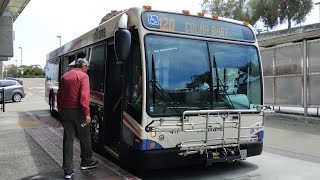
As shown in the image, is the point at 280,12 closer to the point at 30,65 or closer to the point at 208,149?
the point at 208,149

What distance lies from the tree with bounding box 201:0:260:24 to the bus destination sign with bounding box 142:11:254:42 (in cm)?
4973

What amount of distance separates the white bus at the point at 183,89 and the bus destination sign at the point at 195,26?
0.05ft

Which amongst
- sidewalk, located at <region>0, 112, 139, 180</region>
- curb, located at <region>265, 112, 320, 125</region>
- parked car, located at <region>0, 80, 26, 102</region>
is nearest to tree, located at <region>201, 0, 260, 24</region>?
parked car, located at <region>0, 80, 26, 102</region>

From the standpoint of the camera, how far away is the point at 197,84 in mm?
6199

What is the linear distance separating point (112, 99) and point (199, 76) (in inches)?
73.5

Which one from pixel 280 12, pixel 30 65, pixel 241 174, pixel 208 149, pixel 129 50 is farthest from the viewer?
pixel 30 65

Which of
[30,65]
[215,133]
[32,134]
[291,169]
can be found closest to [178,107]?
[215,133]

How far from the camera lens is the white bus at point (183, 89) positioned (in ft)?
19.1

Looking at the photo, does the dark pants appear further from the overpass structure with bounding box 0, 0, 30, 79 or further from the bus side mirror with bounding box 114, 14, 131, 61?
the overpass structure with bounding box 0, 0, 30, 79

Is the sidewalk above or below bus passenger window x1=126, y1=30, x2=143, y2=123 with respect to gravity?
below

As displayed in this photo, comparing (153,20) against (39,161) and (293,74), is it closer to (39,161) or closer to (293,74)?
(39,161)

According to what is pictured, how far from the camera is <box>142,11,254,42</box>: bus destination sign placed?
6.07m

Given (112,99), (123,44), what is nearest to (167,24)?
(123,44)

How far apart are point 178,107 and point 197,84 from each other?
0.53 m
